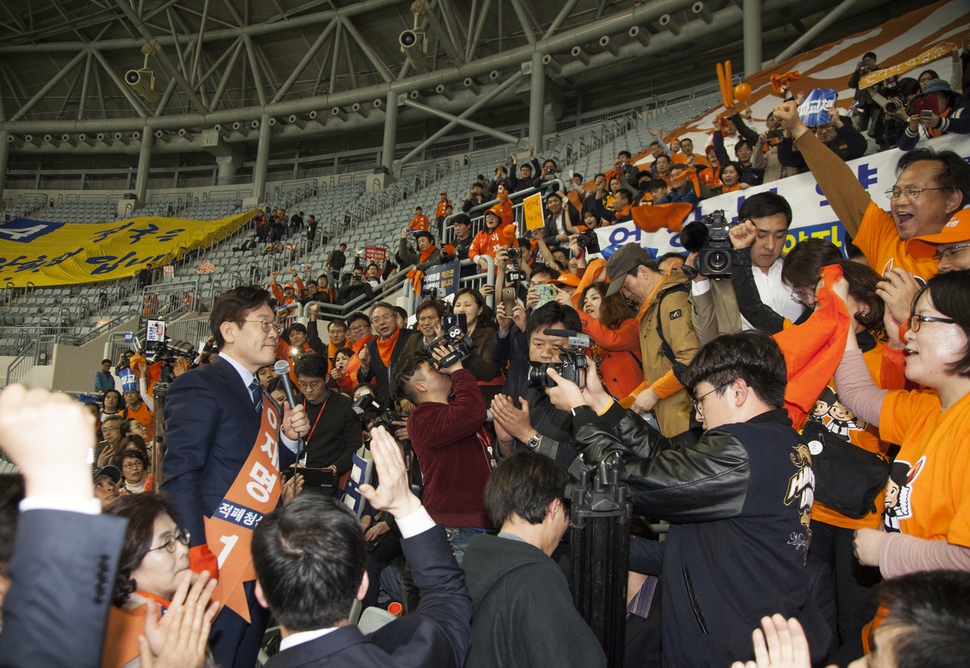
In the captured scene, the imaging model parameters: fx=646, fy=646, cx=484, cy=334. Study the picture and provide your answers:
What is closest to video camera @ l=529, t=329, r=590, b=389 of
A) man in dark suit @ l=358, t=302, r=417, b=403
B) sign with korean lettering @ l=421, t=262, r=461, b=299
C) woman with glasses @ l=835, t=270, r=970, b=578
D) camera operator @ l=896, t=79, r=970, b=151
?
woman with glasses @ l=835, t=270, r=970, b=578

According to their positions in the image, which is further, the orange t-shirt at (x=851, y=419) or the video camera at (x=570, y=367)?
the orange t-shirt at (x=851, y=419)

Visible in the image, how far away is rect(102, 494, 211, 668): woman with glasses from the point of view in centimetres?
146

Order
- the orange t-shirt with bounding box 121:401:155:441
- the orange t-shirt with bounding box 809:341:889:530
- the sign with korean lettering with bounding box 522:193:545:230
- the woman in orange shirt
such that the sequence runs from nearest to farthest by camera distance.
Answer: the orange t-shirt with bounding box 809:341:889:530
the woman in orange shirt
the sign with korean lettering with bounding box 522:193:545:230
the orange t-shirt with bounding box 121:401:155:441

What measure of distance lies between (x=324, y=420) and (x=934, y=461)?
3199 millimetres

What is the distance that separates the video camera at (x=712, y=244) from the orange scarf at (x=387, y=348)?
9.51 feet

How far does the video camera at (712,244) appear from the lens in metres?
2.49

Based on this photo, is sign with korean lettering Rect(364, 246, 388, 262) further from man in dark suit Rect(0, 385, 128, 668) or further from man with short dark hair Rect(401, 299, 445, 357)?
man in dark suit Rect(0, 385, 128, 668)

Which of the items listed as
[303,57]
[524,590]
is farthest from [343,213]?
[524,590]

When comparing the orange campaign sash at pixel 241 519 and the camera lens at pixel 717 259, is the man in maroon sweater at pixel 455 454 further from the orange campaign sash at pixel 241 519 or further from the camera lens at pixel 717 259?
the camera lens at pixel 717 259

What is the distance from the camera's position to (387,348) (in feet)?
16.4

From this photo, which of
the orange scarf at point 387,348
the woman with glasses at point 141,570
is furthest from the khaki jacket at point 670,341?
the orange scarf at point 387,348

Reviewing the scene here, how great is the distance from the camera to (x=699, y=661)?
160cm

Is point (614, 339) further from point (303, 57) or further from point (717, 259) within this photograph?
point (303, 57)

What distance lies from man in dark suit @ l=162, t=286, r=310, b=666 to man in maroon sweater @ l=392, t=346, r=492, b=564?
2.21ft
